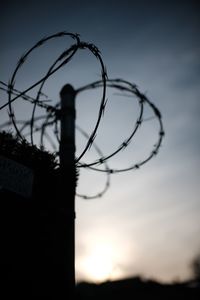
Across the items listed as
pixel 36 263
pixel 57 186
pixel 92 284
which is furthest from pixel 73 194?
pixel 92 284

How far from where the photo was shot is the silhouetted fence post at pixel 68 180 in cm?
450

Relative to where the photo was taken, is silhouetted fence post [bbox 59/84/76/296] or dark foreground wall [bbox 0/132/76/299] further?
dark foreground wall [bbox 0/132/76/299]

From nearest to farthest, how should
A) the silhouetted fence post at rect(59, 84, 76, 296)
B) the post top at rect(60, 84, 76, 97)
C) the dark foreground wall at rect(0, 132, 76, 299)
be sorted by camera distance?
the silhouetted fence post at rect(59, 84, 76, 296) < the dark foreground wall at rect(0, 132, 76, 299) < the post top at rect(60, 84, 76, 97)

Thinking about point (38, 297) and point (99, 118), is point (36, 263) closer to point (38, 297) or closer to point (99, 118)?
point (38, 297)

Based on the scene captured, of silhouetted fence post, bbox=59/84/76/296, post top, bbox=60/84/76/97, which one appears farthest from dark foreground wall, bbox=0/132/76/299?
post top, bbox=60/84/76/97

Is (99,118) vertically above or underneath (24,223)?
above

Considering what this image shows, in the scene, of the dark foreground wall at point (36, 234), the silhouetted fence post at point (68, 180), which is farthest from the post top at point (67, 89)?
the dark foreground wall at point (36, 234)

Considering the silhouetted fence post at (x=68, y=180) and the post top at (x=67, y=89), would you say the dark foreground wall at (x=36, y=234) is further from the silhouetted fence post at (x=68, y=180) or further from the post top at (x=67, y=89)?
the post top at (x=67, y=89)

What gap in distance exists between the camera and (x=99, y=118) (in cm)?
470

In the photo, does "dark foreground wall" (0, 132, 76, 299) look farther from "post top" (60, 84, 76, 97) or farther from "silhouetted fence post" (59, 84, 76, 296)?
"post top" (60, 84, 76, 97)

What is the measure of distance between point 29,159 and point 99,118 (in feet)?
6.00

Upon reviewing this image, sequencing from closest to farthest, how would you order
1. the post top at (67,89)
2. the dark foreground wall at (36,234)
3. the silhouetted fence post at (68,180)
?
1. the silhouetted fence post at (68,180)
2. the dark foreground wall at (36,234)
3. the post top at (67,89)

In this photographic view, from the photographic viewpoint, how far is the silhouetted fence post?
4.50 meters

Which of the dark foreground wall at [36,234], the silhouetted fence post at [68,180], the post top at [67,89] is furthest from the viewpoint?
the post top at [67,89]
